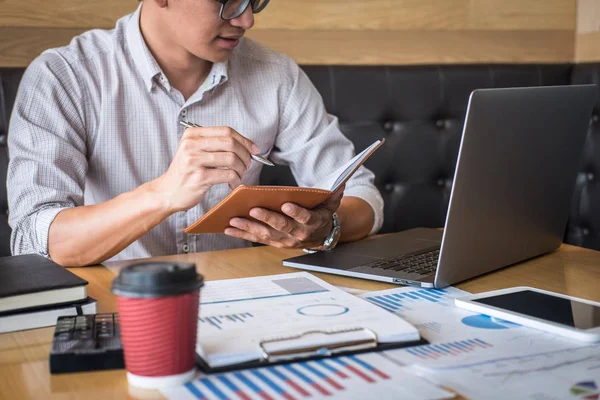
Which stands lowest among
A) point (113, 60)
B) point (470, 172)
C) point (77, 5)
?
point (470, 172)

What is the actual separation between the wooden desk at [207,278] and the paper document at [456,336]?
3.8 inches

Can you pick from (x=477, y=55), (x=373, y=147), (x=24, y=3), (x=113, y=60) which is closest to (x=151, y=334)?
(x=373, y=147)

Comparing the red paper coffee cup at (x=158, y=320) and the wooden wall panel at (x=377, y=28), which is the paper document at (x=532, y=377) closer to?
the red paper coffee cup at (x=158, y=320)

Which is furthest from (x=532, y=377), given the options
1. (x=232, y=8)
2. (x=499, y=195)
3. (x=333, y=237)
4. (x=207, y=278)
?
(x=232, y=8)

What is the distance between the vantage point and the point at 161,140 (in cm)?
157

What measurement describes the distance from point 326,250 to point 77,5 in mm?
1060

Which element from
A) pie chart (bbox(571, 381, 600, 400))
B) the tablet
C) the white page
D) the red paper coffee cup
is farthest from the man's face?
pie chart (bbox(571, 381, 600, 400))

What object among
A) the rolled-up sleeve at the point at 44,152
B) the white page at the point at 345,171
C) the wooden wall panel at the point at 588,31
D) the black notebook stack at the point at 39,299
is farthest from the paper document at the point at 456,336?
the wooden wall panel at the point at 588,31

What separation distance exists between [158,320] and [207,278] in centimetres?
45

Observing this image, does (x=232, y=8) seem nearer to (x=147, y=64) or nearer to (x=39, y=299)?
(x=147, y=64)

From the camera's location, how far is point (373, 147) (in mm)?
1154

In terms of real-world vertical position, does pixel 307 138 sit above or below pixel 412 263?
above

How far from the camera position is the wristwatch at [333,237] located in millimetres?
1328

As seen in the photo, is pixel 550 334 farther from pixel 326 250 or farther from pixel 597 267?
pixel 326 250
